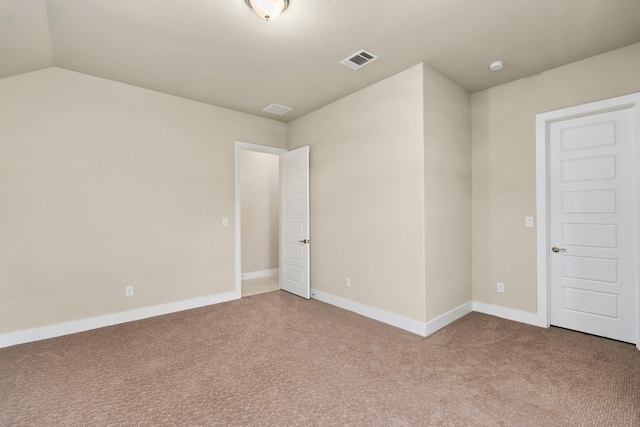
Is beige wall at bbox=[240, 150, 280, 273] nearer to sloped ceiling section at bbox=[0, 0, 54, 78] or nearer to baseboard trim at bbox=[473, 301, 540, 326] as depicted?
sloped ceiling section at bbox=[0, 0, 54, 78]

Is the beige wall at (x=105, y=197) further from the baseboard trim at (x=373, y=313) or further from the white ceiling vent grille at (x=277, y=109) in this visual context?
the baseboard trim at (x=373, y=313)

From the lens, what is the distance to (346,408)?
78.0 inches

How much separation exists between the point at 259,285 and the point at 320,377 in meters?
A: 3.27

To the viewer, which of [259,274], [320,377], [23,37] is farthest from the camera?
[259,274]

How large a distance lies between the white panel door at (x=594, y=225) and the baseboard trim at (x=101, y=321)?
167 inches

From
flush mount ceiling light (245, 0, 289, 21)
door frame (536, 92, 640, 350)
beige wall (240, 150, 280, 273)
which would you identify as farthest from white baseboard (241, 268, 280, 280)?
flush mount ceiling light (245, 0, 289, 21)

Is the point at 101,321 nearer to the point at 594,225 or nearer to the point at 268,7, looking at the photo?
the point at 268,7

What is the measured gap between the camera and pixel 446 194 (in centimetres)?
347

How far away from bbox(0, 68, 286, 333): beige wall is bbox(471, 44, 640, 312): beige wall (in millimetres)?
3471

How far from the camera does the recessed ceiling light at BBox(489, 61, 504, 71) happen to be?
3.12 m

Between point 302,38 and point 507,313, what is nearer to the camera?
point 302,38

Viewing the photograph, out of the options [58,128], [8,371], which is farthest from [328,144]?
[8,371]

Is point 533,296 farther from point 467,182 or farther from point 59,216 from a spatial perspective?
point 59,216

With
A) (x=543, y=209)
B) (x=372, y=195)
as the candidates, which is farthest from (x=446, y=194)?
(x=543, y=209)
